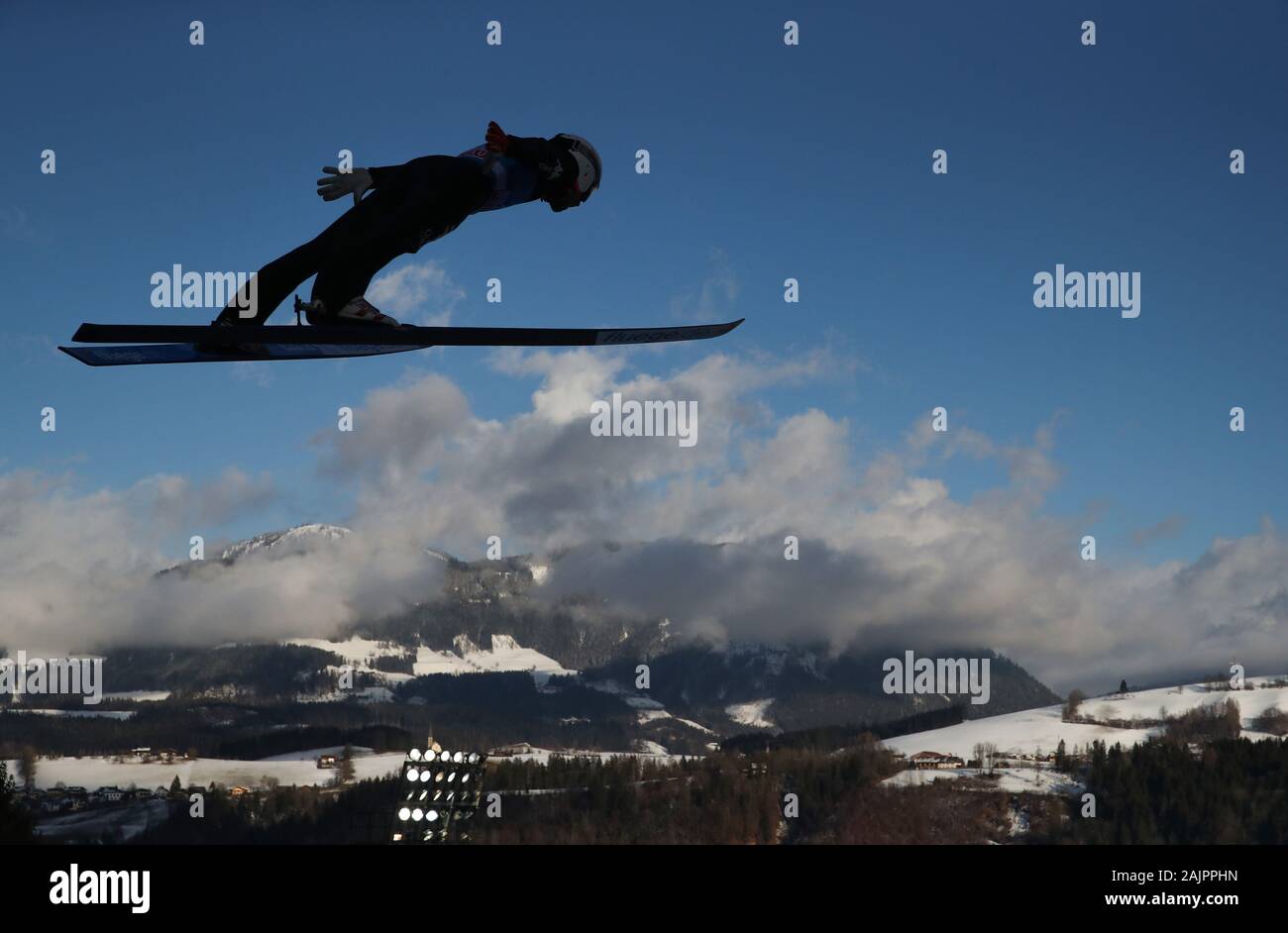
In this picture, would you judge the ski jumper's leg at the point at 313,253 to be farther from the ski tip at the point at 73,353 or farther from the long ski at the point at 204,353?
the ski tip at the point at 73,353

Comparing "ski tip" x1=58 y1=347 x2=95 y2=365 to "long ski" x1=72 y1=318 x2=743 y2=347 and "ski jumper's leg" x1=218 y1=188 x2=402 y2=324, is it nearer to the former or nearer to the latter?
"long ski" x1=72 y1=318 x2=743 y2=347

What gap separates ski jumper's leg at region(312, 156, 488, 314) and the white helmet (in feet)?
1.92

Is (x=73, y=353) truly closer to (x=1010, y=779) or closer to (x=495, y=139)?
(x=495, y=139)

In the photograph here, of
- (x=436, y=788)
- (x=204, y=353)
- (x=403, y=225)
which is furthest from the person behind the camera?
(x=436, y=788)

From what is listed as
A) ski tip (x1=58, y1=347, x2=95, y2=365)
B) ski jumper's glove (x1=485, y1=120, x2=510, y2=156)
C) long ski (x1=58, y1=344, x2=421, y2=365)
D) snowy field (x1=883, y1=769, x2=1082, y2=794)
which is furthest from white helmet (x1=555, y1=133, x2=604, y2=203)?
snowy field (x1=883, y1=769, x2=1082, y2=794)

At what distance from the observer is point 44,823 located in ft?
635

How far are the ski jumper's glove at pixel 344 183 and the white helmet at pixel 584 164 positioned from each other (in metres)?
Answer: 1.13

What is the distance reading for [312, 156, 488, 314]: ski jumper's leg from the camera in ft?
20.9

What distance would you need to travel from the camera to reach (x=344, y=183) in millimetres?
6684

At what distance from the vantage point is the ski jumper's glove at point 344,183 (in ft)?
21.7

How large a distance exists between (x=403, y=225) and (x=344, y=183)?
0.57 meters

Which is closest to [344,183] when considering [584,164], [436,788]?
[584,164]
